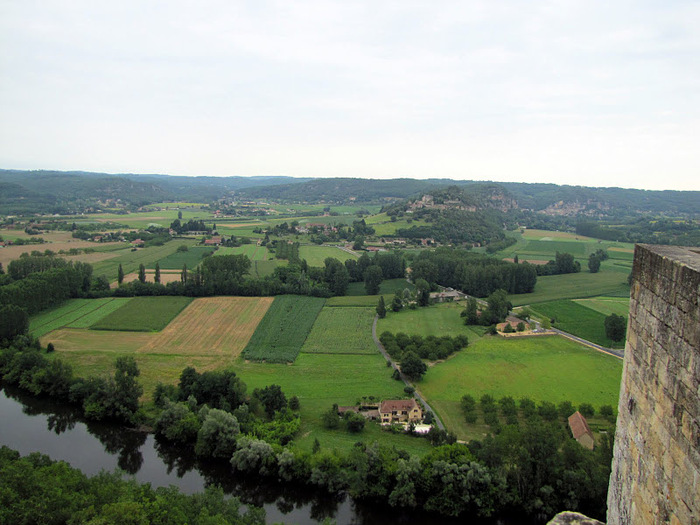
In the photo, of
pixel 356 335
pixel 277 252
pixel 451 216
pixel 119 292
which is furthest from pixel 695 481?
pixel 451 216

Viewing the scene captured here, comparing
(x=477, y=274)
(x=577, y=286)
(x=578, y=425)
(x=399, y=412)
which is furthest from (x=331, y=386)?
(x=577, y=286)

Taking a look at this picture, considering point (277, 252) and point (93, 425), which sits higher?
point (277, 252)

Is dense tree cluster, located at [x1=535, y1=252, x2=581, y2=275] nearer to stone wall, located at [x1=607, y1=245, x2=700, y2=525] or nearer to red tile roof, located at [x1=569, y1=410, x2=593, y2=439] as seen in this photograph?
red tile roof, located at [x1=569, y1=410, x2=593, y2=439]

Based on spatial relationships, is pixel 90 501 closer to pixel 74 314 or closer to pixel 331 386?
pixel 331 386

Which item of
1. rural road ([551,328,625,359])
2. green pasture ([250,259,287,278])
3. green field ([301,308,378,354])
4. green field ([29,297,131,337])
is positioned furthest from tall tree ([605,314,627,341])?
green field ([29,297,131,337])

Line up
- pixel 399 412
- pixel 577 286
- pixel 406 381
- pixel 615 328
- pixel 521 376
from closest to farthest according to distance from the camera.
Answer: pixel 399 412
pixel 406 381
pixel 521 376
pixel 615 328
pixel 577 286

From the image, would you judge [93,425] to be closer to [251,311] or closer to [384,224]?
[251,311]
